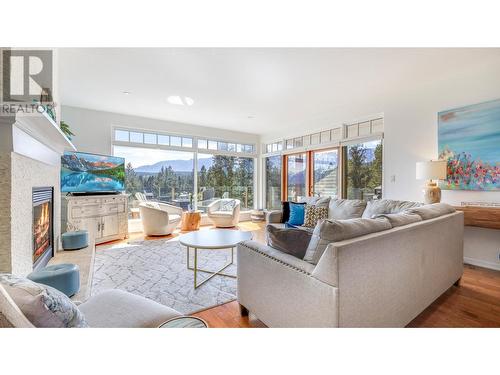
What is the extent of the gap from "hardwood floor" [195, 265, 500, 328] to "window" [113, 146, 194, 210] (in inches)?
157

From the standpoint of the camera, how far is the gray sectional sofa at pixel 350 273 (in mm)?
1174

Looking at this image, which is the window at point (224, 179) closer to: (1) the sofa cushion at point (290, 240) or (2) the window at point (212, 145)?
(2) the window at point (212, 145)

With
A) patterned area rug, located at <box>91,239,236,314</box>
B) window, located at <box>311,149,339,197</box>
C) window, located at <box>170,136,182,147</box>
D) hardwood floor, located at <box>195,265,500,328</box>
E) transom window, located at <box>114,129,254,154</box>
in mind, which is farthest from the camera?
window, located at <box>170,136,182,147</box>

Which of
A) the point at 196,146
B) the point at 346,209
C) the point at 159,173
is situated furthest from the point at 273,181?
the point at 346,209

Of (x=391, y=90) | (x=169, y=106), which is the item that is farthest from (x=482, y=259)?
(x=169, y=106)

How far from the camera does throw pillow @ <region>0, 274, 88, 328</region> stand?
699 millimetres

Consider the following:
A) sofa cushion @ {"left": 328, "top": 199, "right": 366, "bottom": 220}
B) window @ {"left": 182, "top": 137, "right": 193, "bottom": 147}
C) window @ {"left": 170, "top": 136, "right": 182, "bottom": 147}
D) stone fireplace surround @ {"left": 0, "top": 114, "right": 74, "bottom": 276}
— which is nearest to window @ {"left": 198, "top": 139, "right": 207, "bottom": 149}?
window @ {"left": 182, "top": 137, "right": 193, "bottom": 147}

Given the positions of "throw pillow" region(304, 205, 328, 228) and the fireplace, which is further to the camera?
"throw pillow" region(304, 205, 328, 228)

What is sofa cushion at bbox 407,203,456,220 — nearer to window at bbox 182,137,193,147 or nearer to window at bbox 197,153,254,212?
window at bbox 197,153,254,212

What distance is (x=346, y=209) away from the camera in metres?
3.22
